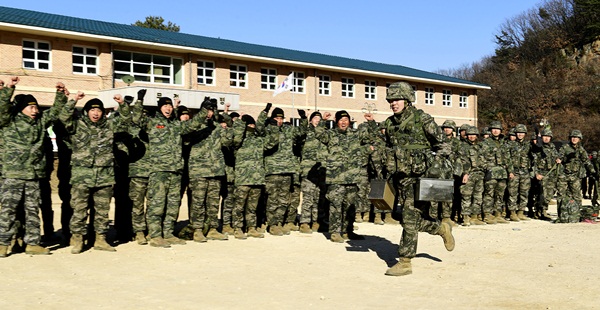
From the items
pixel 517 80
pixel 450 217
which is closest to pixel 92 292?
pixel 450 217

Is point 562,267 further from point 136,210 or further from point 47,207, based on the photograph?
point 47,207

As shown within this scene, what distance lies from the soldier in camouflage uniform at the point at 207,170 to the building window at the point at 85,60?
20031 mm

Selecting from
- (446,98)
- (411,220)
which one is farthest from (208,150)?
(446,98)

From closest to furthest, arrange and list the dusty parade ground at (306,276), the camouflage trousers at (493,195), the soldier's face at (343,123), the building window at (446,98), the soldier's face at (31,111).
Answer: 1. the dusty parade ground at (306,276)
2. the soldier's face at (31,111)
3. the soldier's face at (343,123)
4. the camouflage trousers at (493,195)
5. the building window at (446,98)

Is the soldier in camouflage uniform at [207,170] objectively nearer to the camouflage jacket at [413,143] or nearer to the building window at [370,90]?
the camouflage jacket at [413,143]

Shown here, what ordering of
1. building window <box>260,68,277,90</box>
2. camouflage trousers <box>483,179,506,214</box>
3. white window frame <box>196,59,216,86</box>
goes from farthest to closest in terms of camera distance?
building window <box>260,68,277,90</box>, white window frame <box>196,59,216,86</box>, camouflage trousers <box>483,179,506,214</box>

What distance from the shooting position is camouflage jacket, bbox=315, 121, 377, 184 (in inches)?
400

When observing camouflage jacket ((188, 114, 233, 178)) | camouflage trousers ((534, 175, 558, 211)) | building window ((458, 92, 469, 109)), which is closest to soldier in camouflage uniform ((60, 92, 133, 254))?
camouflage jacket ((188, 114, 233, 178))

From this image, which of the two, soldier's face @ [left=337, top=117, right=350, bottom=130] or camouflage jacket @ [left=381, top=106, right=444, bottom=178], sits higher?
soldier's face @ [left=337, top=117, right=350, bottom=130]

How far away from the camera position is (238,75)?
33656mm

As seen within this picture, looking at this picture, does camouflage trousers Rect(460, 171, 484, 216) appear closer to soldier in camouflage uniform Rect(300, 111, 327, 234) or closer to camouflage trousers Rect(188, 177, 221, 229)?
soldier in camouflage uniform Rect(300, 111, 327, 234)

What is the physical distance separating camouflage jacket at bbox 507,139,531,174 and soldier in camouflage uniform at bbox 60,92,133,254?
9.15 meters

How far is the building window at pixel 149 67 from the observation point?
95.1 ft

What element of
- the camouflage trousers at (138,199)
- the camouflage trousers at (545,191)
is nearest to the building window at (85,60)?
the camouflage trousers at (138,199)
